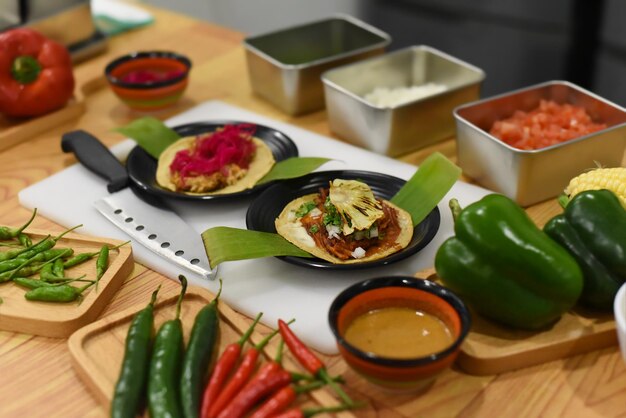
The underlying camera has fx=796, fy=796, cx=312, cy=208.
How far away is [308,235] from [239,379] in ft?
1.51

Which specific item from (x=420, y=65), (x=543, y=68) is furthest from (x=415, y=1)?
(x=420, y=65)

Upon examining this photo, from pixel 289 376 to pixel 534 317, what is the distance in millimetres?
441

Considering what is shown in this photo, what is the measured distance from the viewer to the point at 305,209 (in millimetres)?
1780

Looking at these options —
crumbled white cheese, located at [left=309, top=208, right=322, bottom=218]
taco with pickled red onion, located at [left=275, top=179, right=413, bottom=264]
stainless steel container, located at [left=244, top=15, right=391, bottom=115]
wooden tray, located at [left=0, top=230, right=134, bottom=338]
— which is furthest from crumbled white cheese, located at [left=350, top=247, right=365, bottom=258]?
stainless steel container, located at [left=244, top=15, right=391, bottom=115]

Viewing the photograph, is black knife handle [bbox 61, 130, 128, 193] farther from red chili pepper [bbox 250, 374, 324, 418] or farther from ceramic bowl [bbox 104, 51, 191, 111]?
red chili pepper [bbox 250, 374, 324, 418]

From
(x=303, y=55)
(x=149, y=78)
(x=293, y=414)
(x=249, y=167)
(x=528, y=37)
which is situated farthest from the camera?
(x=528, y=37)

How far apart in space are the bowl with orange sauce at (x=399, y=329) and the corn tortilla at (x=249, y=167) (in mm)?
629

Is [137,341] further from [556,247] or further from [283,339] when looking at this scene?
[556,247]

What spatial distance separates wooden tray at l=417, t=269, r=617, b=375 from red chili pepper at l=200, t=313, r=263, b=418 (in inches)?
15.1

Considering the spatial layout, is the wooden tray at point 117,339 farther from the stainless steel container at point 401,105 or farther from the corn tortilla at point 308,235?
the stainless steel container at point 401,105

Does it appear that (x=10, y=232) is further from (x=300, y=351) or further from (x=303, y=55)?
(x=303, y=55)

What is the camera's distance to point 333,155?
2123 mm

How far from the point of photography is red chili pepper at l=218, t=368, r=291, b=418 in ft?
A: 4.12

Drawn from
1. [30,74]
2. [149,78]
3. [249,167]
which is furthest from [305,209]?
[30,74]
